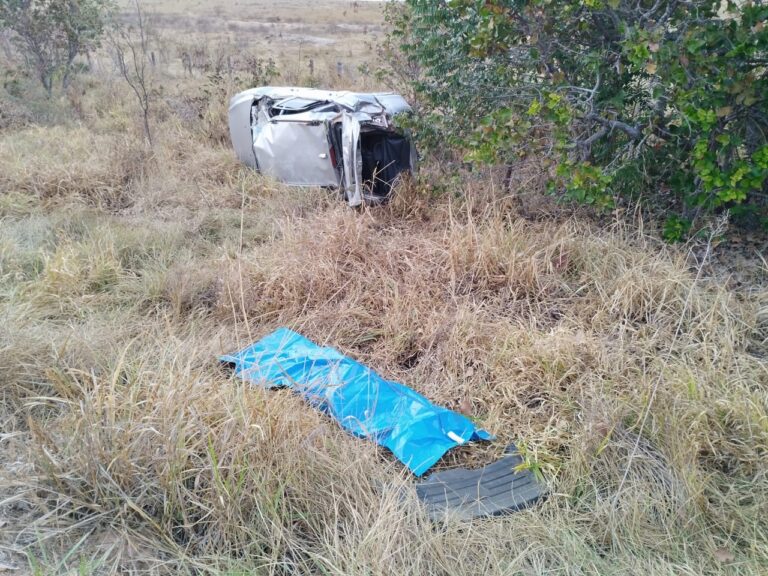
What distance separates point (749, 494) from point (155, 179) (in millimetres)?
5922

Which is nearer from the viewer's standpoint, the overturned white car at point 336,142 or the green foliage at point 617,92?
the green foliage at point 617,92

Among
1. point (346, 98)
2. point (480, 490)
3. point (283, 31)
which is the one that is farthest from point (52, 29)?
point (283, 31)

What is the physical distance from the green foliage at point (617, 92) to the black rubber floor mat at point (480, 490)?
2.00 metres

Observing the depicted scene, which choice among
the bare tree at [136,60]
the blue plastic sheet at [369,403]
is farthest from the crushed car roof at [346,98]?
the blue plastic sheet at [369,403]

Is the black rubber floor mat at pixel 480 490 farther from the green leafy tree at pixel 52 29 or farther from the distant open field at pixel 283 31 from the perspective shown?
the green leafy tree at pixel 52 29

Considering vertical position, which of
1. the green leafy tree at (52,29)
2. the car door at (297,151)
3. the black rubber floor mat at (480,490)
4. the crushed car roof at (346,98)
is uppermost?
the green leafy tree at (52,29)

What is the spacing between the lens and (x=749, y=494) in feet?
7.45

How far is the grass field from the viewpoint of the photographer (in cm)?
202

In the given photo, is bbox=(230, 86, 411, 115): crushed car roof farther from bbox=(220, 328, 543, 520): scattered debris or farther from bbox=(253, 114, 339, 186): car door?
bbox=(220, 328, 543, 520): scattered debris

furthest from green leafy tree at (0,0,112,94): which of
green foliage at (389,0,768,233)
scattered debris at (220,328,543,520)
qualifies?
scattered debris at (220,328,543,520)

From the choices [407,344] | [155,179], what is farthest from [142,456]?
[155,179]

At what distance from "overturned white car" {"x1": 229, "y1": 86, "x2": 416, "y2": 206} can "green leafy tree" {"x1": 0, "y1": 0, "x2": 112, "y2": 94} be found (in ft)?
16.3

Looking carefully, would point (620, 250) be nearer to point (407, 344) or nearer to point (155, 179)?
point (407, 344)

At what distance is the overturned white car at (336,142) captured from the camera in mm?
5402
